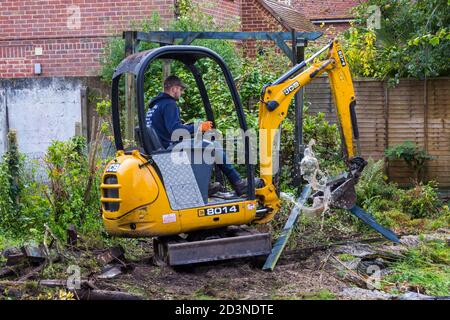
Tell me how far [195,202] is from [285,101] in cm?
191

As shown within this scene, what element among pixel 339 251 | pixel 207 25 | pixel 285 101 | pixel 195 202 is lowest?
pixel 339 251

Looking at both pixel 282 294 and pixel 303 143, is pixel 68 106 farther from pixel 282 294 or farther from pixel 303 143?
pixel 282 294

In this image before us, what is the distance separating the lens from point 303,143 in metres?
13.5

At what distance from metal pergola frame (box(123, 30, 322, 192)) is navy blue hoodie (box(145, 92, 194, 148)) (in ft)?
6.71

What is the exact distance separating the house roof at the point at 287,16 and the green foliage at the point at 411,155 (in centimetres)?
536

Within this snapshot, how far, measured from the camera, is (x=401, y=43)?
15773 mm

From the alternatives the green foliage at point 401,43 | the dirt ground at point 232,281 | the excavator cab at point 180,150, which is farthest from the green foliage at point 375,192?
the excavator cab at point 180,150

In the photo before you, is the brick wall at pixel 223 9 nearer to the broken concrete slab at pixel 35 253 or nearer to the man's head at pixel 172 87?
the man's head at pixel 172 87

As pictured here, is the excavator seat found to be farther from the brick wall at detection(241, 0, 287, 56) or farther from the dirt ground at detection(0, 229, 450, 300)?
the brick wall at detection(241, 0, 287, 56)

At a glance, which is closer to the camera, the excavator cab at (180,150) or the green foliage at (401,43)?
the excavator cab at (180,150)

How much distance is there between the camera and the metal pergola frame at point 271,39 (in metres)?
11.4

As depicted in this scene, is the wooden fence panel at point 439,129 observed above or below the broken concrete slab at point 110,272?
above

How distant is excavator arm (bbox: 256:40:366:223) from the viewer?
10008 millimetres

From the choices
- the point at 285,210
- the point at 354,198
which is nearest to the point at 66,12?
the point at 285,210
